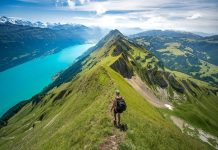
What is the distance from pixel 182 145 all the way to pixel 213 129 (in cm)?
11092

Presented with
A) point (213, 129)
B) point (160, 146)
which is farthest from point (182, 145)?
point (213, 129)

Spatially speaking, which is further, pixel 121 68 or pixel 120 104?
pixel 121 68

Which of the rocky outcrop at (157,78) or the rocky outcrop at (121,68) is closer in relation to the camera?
the rocky outcrop at (121,68)

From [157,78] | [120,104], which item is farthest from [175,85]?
[120,104]

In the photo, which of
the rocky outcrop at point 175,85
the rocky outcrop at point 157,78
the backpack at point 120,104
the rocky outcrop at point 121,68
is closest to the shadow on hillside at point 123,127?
the backpack at point 120,104

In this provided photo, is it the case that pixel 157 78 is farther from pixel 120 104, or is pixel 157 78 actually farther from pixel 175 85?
pixel 120 104

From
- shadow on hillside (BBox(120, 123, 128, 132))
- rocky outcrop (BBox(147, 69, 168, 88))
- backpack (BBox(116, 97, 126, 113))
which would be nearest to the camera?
backpack (BBox(116, 97, 126, 113))

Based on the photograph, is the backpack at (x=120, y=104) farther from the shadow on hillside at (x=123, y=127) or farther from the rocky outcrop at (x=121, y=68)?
the rocky outcrop at (x=121, y=68)

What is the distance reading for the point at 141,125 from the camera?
3216cm

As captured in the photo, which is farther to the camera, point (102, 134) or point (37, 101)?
point (37, 101)

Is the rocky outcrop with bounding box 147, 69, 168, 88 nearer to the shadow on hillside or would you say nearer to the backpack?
the shadow on hillside

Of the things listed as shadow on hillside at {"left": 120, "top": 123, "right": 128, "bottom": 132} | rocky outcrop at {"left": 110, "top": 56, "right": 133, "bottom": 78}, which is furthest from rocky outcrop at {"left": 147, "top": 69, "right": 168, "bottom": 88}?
shadow on hillside at {"left": 120, "top": 123, "right": 128, "bottom": 132}

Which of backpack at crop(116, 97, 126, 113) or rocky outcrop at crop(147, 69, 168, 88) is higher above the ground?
backpack at crop(116, 97, 126, 113)

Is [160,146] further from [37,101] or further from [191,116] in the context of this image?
[37,101]
